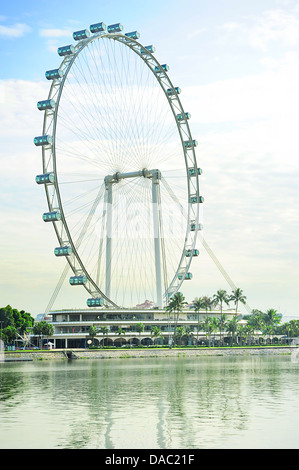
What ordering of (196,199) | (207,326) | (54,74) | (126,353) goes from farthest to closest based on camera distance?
(207,326) → (126,353) → (196,199) → (54,74)

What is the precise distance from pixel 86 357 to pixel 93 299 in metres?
36.8

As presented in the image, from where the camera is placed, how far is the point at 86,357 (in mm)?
125000

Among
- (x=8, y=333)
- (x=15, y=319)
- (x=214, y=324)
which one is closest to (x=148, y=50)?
(x=8, y=333)

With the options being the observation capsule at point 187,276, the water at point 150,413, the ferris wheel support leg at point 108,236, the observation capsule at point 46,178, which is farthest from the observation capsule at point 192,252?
the water at point 150,413

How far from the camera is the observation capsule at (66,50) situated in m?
83.4

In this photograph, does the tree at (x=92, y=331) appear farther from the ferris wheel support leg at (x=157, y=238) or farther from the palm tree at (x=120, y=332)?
the ferris wheel support leg at (x=157, y=238)

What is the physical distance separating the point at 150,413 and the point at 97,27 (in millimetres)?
61879

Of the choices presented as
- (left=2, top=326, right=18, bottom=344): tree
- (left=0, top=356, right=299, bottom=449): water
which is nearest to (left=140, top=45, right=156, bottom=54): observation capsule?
(left=0, top=356, right=299, bottom=449): water

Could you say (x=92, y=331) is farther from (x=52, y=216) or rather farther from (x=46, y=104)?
(x=46, y=104)

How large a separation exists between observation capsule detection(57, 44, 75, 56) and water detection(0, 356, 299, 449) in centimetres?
4120

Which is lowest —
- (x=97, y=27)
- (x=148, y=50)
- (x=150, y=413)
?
(x=150, y=413)

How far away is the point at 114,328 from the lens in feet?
546
